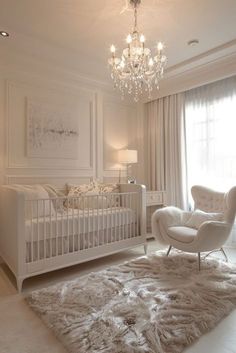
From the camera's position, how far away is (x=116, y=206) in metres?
3.22

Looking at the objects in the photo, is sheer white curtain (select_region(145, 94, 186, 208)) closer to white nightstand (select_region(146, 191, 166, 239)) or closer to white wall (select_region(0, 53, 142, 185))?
white nightstand (select_region(146, 191, 166, 239))

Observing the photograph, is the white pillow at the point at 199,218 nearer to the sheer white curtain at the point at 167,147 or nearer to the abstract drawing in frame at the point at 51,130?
the sheer white curtain at the point at 167,147

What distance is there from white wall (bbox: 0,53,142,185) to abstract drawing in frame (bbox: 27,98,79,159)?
0.19 ft

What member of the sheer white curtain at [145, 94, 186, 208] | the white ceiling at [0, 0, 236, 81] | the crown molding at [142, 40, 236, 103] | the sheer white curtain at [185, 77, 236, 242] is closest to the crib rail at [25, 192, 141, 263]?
the sheer white curtain at [145, 94, 186, 208]

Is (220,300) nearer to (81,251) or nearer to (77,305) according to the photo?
(77,305)

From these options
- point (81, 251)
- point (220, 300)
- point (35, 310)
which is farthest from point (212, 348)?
point (81, 251)

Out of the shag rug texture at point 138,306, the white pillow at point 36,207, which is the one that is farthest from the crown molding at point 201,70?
the white pillow at point 36,207

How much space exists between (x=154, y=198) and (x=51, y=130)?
6.25 ft

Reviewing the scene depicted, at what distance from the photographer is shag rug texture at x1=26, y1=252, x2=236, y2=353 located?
1.48m

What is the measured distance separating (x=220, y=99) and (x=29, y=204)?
9.85 feet

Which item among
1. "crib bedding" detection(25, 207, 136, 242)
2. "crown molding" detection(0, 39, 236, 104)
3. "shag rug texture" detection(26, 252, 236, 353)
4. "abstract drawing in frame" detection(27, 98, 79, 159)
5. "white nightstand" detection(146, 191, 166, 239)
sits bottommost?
"shag rug texture" detection(26, 252, 236, 353)

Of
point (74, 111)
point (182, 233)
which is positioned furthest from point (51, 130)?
point (182, 233)

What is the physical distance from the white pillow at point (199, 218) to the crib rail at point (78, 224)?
0.71 m

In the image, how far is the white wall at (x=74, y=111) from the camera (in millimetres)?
3166
